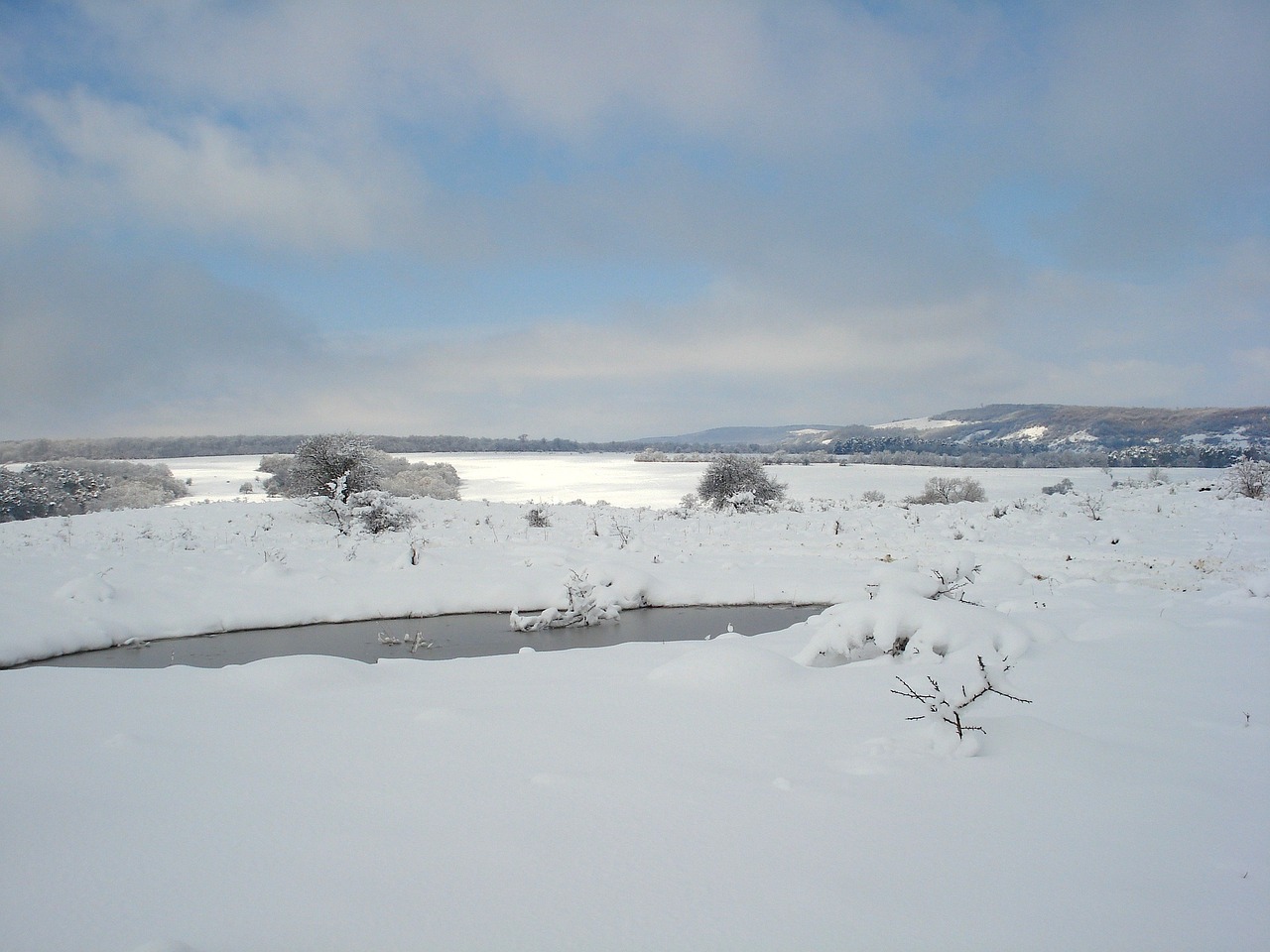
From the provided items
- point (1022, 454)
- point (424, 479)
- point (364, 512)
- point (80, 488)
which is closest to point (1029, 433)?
point (1022, 454)

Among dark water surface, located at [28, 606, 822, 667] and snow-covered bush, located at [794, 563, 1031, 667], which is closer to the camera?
snow-covered bush, located at [794, 563, 1031, 667]

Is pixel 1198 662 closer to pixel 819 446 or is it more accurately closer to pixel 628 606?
pixel 628 606

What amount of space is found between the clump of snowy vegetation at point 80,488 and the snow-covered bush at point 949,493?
28.7m

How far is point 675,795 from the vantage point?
2.82 m

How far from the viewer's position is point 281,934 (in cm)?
190

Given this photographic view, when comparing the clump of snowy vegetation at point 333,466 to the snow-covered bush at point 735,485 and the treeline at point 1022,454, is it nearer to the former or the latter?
the snow-covered bush at point 735,485

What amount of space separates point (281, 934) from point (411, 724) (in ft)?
6.28

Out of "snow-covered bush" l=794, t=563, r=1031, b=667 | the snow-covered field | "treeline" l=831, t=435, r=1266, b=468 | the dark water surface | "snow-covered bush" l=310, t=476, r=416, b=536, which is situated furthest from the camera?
"treeline" l=831, t=435, r=1266, b=468

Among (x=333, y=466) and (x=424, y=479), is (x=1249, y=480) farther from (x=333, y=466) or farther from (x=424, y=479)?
(x=424, y=479)

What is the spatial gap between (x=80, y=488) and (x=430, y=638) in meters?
29.5

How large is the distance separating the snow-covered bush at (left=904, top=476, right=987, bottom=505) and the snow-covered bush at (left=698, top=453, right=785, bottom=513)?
5.56m

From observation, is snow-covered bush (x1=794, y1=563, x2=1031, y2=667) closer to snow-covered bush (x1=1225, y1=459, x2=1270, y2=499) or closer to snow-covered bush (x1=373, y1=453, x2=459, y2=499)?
snow-covered bush (x1=1225, y1=459, x2=1270, y2=499)

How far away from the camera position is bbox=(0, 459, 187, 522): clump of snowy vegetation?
26031 millimetres

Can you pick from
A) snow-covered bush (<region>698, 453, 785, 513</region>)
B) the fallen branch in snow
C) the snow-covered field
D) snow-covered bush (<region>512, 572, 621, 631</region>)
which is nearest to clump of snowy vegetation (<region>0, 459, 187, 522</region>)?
snow-covered bush (<region>512, 572, 621, 631</region>)
